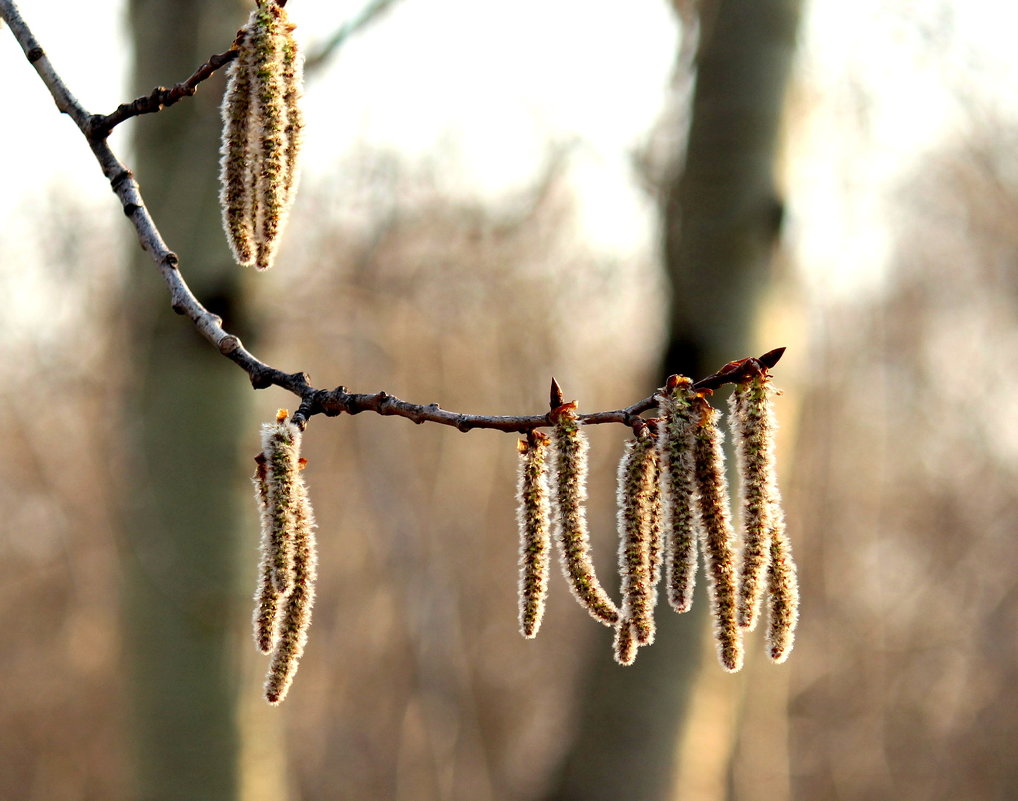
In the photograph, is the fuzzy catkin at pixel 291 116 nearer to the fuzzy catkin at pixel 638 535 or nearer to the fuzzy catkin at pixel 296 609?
the fuzzy catkin at pixel 296 609

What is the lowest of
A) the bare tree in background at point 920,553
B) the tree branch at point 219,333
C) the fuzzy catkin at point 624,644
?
the fuzzy catkin at point 624,644

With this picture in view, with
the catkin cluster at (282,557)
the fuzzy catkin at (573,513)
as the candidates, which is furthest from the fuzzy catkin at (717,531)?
the catkin cluster at (282,557)

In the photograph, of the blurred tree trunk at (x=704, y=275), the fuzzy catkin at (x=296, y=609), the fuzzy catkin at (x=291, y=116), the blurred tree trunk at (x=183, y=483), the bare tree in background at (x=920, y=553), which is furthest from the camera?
the bare tree in background at (x=920, y=553)

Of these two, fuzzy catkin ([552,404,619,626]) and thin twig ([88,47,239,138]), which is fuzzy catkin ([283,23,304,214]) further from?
fuzzy catkin ([552,404,619,626])

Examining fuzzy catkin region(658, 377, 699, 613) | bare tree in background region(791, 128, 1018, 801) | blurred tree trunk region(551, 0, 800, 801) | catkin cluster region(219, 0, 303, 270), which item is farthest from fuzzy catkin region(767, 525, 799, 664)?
bare tree in background region(791, 128, 1018, 801)

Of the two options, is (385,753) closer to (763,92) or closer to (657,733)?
(657,733)

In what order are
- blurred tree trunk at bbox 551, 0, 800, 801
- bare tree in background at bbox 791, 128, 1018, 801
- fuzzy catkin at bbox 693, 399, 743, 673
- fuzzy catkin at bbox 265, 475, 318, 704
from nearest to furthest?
fuzzy catkin at bbox 693, 399, 743, 673 → fuzzy catkin at bbox 265, 475, 318, 704 → blurred tree trunk at bbox 551, 0, 800, 801 → bare tree in background at bbox 791, 128, 1018, 801

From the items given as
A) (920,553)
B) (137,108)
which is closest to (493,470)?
(920,553)
